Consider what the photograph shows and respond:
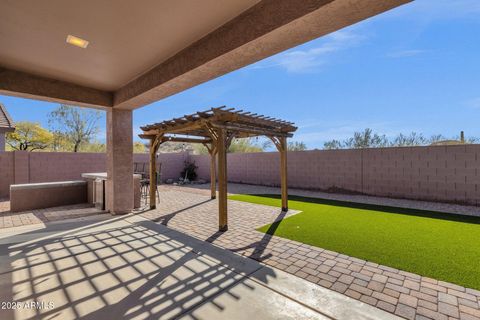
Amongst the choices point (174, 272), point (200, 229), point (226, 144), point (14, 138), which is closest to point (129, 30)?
point (226, 144)

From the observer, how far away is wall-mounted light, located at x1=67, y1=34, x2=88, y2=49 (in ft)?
9.87

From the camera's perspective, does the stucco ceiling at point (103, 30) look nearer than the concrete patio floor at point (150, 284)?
No

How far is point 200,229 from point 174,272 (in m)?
1.70

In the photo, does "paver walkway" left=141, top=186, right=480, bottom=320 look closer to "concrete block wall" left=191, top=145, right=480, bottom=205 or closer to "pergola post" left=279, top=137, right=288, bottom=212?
"pergola post" left=279, top=137, right=288, bottom=212

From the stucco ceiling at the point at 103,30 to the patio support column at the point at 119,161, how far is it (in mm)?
1649

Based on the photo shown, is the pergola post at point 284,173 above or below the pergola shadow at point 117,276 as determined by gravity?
above

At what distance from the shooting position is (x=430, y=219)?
4887 mm

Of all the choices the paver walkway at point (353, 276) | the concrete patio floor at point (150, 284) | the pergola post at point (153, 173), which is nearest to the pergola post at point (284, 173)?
the paver walkway at point (353, 276)

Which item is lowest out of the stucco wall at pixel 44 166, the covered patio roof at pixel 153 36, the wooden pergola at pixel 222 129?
the stucco wall at pixel 44 166

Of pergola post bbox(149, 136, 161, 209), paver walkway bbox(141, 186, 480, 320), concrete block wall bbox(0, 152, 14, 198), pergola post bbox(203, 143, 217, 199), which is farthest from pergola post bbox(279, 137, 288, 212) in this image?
concrete block wall bbox(0, 152, 14, 198)

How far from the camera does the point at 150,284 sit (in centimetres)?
248

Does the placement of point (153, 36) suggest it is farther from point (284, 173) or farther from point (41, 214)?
point (41, 214)

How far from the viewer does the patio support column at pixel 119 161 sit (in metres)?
5.59

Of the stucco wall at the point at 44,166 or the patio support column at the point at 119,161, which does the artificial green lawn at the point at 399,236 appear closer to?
the patio support column at the point at 119,161
